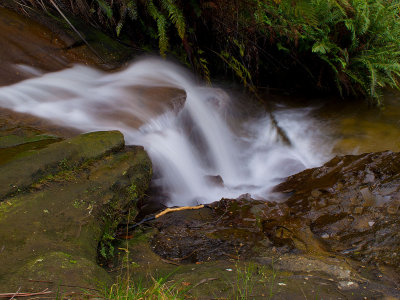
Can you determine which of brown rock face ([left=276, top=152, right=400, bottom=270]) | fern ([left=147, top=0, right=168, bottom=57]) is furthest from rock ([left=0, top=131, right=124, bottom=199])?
fern ([left=147, top=0, right=168, bottom=57])

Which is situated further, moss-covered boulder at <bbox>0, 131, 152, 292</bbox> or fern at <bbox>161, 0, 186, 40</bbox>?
fern at <bbox>161, 0, 186, 40</bbox>

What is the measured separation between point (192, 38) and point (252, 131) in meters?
1.62

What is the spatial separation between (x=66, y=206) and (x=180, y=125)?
2.25 metres

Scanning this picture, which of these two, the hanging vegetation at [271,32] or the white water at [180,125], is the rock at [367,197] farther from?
the hanging vegetation at [271,32]

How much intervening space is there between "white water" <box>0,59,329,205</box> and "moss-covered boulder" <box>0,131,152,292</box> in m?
0.67

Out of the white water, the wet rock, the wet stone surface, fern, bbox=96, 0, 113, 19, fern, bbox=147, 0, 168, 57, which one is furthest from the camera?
fern, bbox=96, 0, 113, 19

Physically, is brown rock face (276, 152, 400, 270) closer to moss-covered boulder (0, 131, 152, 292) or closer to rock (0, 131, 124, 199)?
moss-covered boulder (0, 131, 152, 292)

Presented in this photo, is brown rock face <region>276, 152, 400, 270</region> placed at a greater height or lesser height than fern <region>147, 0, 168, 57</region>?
lesser

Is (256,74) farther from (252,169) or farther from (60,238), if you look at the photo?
(60,238)

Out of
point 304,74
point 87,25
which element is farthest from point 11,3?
point 304,74

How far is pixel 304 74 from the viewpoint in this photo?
636 centimetres

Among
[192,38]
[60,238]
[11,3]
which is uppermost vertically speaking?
[11,3]

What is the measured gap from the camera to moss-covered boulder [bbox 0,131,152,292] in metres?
1.83

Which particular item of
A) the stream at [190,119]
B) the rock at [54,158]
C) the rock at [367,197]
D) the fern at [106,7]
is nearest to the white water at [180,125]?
the stream at [190,119]
